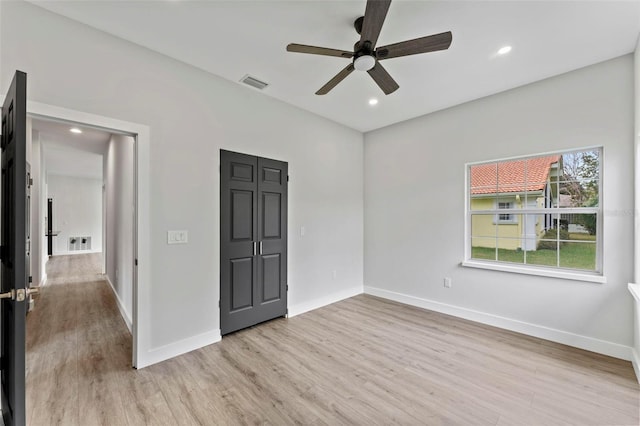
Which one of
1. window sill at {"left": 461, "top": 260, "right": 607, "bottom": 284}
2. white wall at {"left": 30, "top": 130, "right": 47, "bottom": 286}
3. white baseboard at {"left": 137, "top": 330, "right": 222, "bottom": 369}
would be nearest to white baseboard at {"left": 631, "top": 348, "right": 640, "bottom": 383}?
window sill at {"left": 461, "top": 260, "right": 607, "bottom": 284}

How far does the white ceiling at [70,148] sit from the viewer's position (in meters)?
4.38

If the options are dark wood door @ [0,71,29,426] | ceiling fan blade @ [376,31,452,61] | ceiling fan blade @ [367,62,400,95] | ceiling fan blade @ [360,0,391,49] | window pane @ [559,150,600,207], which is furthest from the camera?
window pane @ [559,150,600,207]

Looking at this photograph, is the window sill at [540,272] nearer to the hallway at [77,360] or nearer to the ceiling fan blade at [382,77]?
the ceiling fan blade at [382,77]

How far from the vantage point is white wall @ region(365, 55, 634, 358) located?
2.72 m

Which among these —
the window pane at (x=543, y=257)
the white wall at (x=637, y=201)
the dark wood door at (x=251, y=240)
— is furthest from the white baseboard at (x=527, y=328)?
the dark wood door at (x=251, y=240)

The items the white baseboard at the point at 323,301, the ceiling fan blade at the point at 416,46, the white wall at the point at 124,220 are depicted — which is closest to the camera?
the ceiling fan blade at the point at 416,46

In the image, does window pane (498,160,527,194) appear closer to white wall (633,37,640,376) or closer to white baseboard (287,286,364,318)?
white wall (633,37,640,376)

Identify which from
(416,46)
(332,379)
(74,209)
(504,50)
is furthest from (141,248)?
(74,209)

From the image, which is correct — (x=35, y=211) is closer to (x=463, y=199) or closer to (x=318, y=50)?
(x=318, y=50)

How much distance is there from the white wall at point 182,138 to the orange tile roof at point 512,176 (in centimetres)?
224

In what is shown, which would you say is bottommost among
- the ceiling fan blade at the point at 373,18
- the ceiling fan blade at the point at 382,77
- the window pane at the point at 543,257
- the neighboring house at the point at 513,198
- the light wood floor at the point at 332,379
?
the light wood floor at the point at 332,379

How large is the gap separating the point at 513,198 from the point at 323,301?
3.02 m

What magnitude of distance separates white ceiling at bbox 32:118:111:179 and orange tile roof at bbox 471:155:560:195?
4560 mm

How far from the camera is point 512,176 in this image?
350cm
